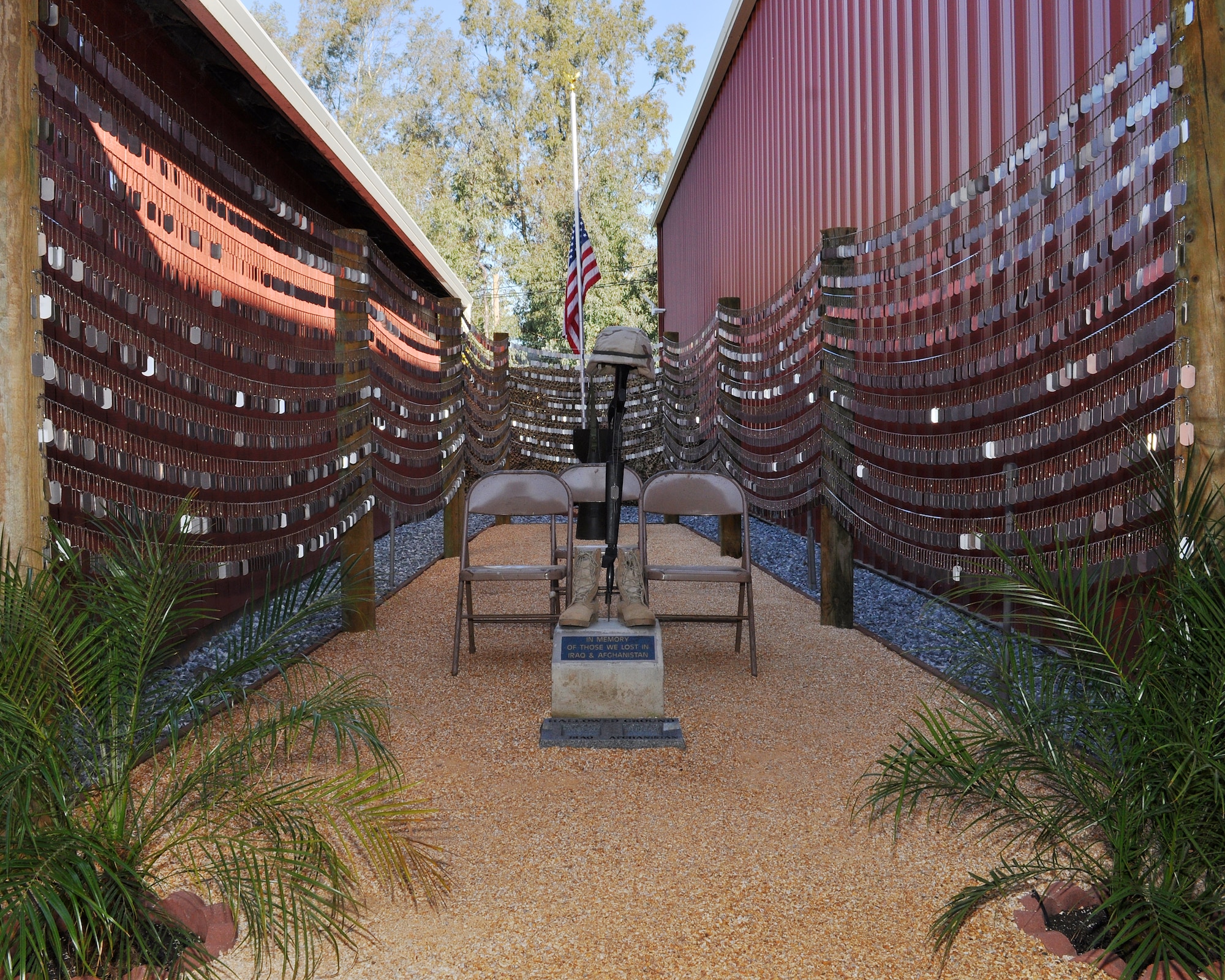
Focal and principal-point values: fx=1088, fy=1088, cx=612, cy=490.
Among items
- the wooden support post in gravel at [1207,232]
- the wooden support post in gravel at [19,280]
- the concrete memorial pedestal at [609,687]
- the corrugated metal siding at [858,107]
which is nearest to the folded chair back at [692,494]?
the concrete memorial pedestal at [609,687]

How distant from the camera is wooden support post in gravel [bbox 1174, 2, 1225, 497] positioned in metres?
2.66

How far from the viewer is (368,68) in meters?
30.5

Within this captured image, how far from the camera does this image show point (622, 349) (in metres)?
4.68

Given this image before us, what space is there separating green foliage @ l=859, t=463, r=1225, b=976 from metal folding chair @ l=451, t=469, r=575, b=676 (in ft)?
8.60

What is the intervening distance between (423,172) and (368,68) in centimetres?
378

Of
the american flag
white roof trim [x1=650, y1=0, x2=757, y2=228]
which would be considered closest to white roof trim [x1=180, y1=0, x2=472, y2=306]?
the american flag

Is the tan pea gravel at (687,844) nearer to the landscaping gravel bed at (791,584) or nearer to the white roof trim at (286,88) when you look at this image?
the landscaping gravel bed at (791,584)

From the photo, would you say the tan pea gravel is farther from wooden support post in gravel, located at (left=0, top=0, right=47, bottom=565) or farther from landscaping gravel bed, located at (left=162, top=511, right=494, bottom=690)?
wooden support post in gravel, located at (left=0, top=0, right=47, bottom=565)

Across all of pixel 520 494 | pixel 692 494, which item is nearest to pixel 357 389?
pixel 520 494

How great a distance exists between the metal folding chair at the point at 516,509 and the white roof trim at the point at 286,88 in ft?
7.68

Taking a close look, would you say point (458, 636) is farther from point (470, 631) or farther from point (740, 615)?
point (740, 615)

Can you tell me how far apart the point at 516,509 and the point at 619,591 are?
1.03m

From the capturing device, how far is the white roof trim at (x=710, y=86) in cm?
1246

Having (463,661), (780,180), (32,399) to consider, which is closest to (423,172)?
(780,180)
